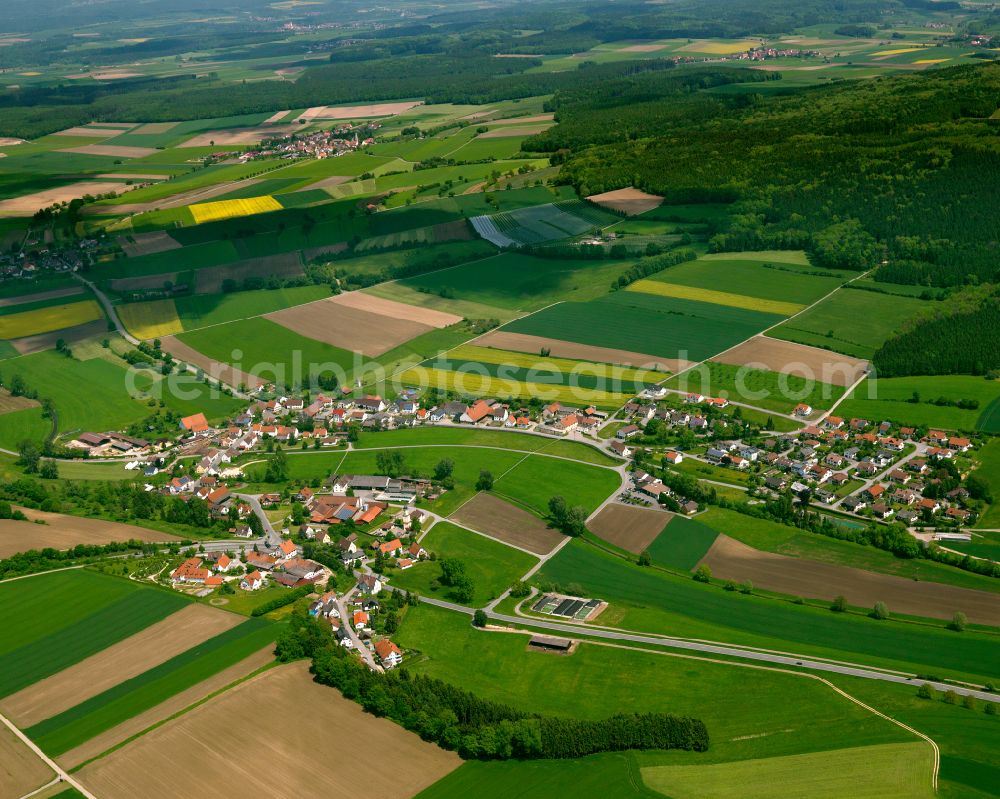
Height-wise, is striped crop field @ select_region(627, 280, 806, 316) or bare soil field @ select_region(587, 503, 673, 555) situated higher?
striped crop field @ select_region(627, 280, 806, 316)

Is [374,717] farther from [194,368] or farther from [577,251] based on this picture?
[577,251]

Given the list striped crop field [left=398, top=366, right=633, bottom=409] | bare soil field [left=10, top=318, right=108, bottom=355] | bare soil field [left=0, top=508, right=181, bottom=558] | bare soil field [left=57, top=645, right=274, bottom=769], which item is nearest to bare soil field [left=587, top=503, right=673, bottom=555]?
striped crop field [left=398, top=366, right=633, bottom=409]

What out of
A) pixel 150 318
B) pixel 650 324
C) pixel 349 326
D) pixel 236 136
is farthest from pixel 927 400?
pixel 236 136

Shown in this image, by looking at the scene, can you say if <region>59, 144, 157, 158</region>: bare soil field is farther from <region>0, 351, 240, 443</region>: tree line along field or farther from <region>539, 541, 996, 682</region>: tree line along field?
<region>539, 541, 996, 682</region>: tree line along field

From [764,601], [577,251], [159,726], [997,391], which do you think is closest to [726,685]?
[764,601]

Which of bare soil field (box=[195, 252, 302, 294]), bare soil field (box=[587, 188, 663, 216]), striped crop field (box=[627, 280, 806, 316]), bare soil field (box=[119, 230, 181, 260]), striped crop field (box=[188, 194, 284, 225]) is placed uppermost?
striped crop field (box=[188, 194, 284, 225])

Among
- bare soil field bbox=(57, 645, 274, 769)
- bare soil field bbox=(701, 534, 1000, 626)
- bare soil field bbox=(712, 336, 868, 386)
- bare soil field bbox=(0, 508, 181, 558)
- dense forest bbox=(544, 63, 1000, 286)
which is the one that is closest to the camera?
bare soil field bbox=(57, 645, 274, 769)

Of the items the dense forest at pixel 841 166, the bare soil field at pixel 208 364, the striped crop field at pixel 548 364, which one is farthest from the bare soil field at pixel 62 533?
the dense forest at pixel 841 166
